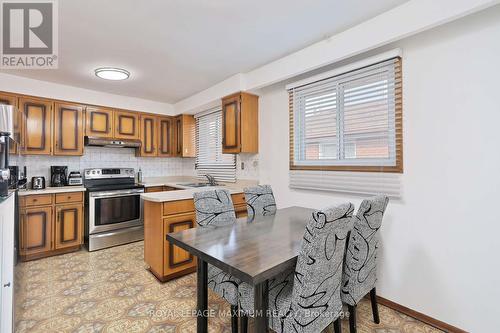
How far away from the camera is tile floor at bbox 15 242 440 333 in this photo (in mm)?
1850

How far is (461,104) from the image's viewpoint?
174 cm

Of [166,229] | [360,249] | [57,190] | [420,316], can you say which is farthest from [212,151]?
[420,316]

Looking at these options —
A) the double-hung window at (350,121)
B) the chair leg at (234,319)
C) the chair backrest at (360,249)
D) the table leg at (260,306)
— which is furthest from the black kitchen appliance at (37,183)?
the chair backrest at (360,249)

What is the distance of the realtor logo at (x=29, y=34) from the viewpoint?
6.12 ft

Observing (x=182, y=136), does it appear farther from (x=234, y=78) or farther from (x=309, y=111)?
(x=309, y=111)

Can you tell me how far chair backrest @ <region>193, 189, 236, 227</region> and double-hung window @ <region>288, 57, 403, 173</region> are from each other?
1.14 metres

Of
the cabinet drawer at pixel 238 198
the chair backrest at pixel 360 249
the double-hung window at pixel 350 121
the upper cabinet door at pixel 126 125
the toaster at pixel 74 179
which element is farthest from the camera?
the upper cabinet door at pixel 126 125

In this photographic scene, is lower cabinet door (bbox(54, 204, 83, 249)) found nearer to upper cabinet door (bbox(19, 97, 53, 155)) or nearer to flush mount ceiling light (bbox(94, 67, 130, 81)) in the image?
upper cabinet door (bbox(19, 97, 53, 155))

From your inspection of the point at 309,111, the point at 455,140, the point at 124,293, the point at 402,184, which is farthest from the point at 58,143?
the point at 455,140

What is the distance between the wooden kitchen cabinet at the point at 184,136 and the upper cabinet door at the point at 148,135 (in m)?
0.38

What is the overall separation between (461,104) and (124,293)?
3279 millimetres

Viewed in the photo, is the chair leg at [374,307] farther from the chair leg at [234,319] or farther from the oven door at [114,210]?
the oven door at [114,210]

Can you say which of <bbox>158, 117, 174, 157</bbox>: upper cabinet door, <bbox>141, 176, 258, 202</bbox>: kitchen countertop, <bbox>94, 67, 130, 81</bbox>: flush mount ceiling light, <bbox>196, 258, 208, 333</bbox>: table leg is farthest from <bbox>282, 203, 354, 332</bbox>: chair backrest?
<bbox>158, 117, 174, 157</bbox>: upper cabinet door

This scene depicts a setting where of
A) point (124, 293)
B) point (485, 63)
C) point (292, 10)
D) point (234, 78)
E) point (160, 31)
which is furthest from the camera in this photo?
point (234, 78)
